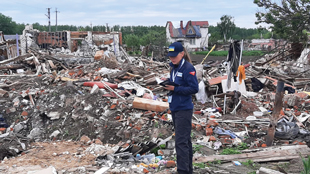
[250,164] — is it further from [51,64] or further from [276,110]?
[51,64]

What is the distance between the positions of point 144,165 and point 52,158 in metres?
2.15

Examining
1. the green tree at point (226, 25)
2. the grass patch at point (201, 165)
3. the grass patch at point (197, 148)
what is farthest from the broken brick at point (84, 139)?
the green tree at point (226, 25)

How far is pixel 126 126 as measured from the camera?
23.5 ft

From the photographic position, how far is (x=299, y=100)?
9.20m

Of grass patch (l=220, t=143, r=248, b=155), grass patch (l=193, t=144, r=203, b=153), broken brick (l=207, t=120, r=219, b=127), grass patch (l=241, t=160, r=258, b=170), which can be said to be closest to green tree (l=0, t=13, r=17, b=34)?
broken brick (l=207, t=120, r=219, b=127)

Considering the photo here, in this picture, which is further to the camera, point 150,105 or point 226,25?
point 226,25

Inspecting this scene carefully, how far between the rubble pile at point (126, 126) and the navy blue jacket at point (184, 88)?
43cm

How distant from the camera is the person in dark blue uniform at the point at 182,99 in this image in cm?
383

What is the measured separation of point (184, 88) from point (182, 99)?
152 millimetres

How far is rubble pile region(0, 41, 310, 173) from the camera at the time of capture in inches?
202

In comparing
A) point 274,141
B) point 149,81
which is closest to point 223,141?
point 274,141

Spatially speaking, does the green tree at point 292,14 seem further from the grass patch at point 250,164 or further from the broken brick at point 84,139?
the broken brick at point 84,139

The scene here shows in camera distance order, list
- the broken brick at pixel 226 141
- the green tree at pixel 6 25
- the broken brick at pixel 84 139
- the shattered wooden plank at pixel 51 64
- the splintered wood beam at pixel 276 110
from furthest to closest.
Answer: the green tree at pixel 6 25 < the shattered wooden plank at pixel 51 64 < the broken brick at pixel 84 139 < the broken brick at pixel 226 141 < the splintered wood beam at pixel 276 110

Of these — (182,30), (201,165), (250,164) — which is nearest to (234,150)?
(250,164)
